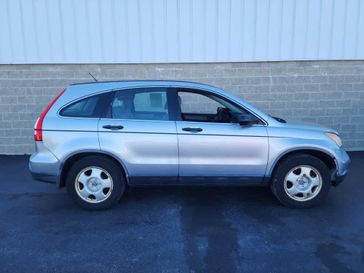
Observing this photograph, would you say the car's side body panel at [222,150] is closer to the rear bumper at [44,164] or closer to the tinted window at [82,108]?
the tinted window at [82,108]

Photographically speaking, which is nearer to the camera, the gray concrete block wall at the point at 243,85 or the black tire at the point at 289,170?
the black tire at the point at 289,170

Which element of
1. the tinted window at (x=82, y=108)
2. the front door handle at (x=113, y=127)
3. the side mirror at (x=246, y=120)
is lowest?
the front door handle at (x=113, y=127)

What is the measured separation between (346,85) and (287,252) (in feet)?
17.3

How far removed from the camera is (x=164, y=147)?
15.4 feet

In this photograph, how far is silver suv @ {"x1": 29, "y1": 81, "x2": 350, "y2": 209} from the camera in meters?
4.67

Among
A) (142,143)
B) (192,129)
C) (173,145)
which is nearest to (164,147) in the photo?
(173,145)

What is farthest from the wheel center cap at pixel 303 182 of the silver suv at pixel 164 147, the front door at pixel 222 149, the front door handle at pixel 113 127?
the front door handle at pixel 113 127

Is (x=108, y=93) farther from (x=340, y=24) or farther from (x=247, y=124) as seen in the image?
(x=340, y=24)

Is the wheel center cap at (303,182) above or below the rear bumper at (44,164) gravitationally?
below

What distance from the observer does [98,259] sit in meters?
3.73

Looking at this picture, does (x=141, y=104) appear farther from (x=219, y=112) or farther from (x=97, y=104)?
(x=219, y=112)

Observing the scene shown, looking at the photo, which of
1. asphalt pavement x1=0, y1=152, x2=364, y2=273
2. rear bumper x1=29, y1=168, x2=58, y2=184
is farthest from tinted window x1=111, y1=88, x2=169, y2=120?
asphalt pavement x1=0, y1=152, x2=364, y2=273

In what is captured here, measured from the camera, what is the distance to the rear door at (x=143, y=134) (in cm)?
467

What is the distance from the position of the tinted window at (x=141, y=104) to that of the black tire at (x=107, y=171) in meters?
0.61
